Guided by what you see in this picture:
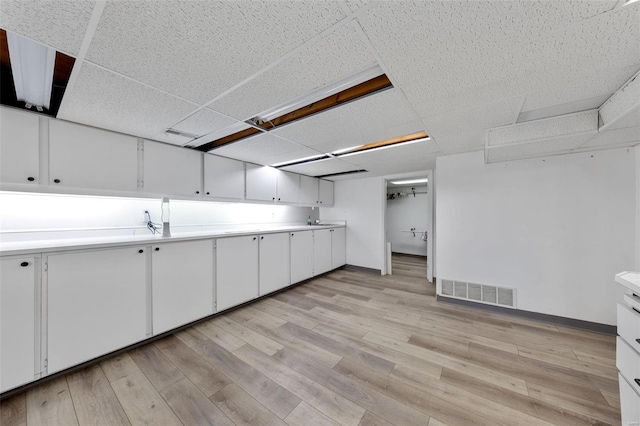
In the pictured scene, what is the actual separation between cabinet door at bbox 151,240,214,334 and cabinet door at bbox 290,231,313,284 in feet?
4.55

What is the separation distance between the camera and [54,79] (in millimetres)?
1537

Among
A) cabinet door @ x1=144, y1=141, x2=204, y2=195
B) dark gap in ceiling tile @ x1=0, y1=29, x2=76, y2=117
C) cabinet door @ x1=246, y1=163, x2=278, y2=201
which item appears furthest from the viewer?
cabinet door @ x1=246, y1=163, x2=278, y2=201

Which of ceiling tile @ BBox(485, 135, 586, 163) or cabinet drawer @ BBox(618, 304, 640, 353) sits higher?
ceiling tile @ BBox(485, 135, 586, 163)

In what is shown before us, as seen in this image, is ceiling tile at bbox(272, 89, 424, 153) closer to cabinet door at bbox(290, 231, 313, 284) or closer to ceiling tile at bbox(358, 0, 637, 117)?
ceiling tile at bbox(358, 0, 637, 117)

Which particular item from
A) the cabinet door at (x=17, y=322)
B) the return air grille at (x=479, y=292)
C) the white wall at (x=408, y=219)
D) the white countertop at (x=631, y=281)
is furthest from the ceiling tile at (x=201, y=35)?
the white wall at (x=408, y=219)

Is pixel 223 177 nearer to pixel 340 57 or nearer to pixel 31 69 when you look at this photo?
pixel 31 69

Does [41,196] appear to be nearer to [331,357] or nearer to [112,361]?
[112,361]

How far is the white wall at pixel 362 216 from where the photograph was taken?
4477 mm

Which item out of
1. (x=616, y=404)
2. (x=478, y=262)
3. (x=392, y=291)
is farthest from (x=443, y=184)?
(x=616, y=404)

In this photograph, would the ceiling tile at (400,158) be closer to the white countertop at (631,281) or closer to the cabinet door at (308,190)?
the cabinet door at (308,190)

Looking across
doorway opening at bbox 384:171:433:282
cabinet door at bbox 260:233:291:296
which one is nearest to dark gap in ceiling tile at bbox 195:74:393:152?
cabinet door at bbox 260:233:291:296

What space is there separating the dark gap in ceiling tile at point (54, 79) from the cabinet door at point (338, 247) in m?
3.97

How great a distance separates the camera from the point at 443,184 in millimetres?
3104

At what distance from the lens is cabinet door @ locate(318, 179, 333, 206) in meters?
4.78
